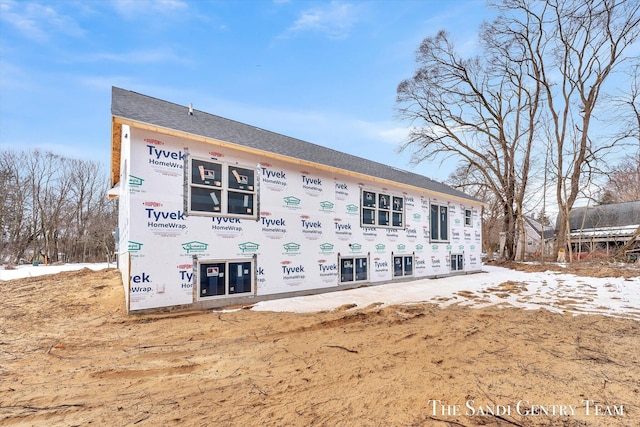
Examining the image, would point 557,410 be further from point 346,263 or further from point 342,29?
point 342,29

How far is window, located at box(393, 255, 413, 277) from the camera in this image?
37.6 feet

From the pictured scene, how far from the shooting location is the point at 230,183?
7.30 m

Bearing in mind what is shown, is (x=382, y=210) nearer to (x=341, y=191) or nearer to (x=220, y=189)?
(x=341, y=191)

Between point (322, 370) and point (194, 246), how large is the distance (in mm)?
4575

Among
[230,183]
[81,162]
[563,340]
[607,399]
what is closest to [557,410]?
[607,399]

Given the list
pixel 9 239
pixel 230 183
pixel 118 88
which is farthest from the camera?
pixel 9 239

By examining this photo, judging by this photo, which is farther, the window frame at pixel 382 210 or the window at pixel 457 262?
the window at pixel 457 262

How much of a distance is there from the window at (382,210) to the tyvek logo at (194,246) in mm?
5540

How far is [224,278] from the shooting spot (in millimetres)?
7066

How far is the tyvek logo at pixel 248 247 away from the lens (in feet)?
24.2

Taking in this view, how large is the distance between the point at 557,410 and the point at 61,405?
435cm

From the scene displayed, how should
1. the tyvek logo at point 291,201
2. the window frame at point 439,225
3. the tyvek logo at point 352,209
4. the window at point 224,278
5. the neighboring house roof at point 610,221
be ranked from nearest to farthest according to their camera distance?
the window at point 224,278 < the tyvek logo at point 291,201 < the tyvek logo at point 352,209 < the window frame at point 439,225 < the neighboring house roof at point 610,221

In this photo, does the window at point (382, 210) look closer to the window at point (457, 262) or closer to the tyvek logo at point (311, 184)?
the tyvek logo at point (311, 184)

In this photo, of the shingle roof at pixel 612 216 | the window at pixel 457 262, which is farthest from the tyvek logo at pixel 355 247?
the shingle roof at pixel 612 216
